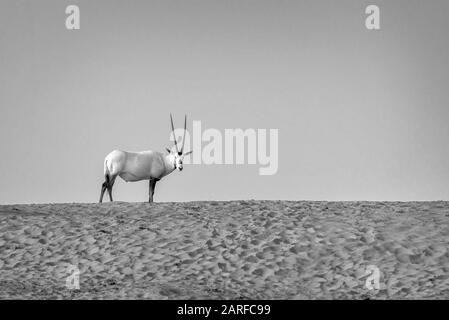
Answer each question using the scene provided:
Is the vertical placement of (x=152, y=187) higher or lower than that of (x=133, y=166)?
lower

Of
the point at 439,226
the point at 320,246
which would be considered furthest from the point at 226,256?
the point at 439,226

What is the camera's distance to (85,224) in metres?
29.3

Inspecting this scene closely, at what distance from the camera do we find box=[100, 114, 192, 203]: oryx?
3438cm

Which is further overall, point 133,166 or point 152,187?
point 133,166

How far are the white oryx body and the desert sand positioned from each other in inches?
115

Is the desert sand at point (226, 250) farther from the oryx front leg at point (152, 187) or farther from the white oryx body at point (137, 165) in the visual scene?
the white oryx body at point (137, 165)

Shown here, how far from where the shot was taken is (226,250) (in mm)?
27391

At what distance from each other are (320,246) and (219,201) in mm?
4942

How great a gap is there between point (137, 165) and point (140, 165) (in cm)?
11
